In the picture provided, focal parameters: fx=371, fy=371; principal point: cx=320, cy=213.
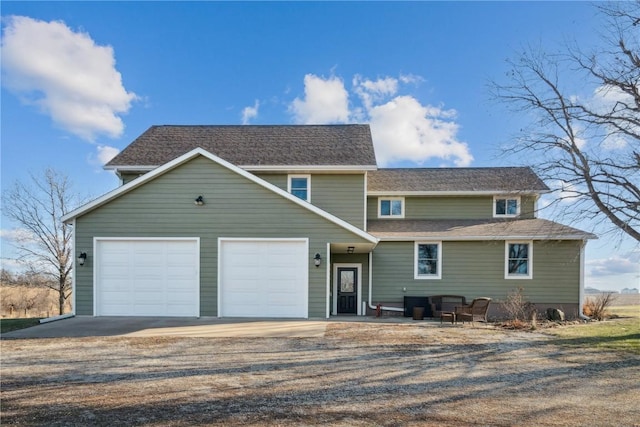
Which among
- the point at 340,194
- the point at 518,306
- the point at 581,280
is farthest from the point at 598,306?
the point at 340,194

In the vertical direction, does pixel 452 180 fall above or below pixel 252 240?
above

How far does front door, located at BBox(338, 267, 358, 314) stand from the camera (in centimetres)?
1534

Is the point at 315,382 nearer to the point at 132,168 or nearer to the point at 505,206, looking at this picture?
the point at 132,168

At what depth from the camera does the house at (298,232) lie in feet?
40.8

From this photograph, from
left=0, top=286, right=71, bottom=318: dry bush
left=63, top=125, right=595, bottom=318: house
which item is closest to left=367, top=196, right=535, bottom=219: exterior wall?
left=63, top=125, right=595, bottom=318: house


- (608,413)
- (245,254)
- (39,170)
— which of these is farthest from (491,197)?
(39,170)

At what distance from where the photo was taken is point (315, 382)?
595cm

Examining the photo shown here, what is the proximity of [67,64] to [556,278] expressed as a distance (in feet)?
67.1

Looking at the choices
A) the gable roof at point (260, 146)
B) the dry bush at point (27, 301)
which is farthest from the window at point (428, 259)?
the dry bush at point (27, 301)

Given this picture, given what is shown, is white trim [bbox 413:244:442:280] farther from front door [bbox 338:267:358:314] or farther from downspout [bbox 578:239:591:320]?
downspout [bbox 578:239:591:320]

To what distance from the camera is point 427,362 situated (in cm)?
728

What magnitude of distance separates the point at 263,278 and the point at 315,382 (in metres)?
6.87

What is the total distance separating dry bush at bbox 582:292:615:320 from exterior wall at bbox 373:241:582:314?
1.00 m

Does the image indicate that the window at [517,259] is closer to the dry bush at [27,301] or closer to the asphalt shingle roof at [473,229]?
the asphalt shingle roof at [473,229]
